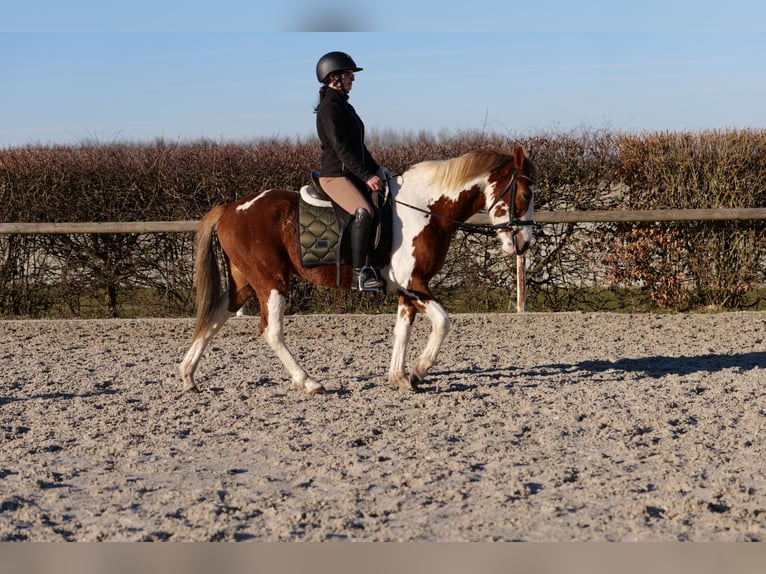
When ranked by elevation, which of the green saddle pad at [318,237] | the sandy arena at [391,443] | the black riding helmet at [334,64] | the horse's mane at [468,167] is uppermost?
the black riding helmet at [334,64]

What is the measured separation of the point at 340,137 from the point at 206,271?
1.52 m

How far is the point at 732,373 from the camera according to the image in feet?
27.4

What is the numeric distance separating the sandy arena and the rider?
44.2 inches

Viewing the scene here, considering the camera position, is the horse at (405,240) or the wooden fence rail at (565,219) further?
the wooden fence rail at (565,219)

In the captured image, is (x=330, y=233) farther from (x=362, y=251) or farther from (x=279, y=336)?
(x=279, y=336)

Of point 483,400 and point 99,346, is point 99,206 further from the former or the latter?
point 483,400

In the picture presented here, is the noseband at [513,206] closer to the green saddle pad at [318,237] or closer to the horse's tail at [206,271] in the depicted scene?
the green saddle pad at [318,237]

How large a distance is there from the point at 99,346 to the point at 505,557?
7.29 meters

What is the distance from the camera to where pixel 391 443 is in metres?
6.02

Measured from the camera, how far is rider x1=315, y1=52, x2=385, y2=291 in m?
7.24

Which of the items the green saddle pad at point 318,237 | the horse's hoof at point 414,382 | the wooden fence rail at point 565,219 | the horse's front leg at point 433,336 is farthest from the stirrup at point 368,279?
the wooden fence rail at point 565,219

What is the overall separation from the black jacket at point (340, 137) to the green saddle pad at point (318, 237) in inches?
12.5

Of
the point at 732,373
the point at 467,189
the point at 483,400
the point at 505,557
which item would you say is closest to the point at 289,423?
the point at 483,400

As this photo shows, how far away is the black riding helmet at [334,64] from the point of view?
7.26m
